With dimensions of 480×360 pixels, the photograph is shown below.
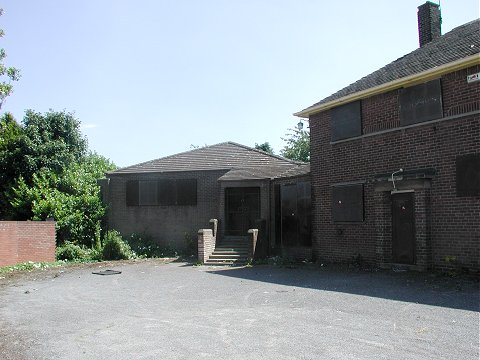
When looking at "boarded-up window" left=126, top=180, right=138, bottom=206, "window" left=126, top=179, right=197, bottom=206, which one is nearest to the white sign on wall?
"window" left=126, top=179, right=197, bottom=206

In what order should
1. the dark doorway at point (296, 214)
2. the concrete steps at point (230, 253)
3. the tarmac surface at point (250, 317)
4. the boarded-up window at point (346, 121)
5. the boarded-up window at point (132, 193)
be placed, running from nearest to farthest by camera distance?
the tarmac surface at point (250, 317), the boarded-up window at point (346, 121), the dark doorway at point (296, 214), the concrete steps at point (230, 253), the boarded-up window at point (132, 193)

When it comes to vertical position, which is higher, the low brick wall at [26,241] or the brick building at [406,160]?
the brick building at [406,160]

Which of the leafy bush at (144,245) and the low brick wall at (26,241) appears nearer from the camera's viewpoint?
the low brick wall at (26,241)

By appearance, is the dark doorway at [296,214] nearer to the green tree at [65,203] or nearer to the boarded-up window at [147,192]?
the boarded-up window at [147,192]

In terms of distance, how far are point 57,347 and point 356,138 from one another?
1066 centimetres

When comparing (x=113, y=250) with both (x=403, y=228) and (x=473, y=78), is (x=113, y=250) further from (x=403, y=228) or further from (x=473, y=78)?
(x=473, y=78)

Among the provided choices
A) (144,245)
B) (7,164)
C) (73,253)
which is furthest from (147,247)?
(7,164)

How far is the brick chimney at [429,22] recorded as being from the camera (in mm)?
16219

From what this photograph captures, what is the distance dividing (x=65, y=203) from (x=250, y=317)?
54.9 ft

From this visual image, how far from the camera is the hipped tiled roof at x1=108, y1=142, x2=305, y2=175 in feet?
72.4

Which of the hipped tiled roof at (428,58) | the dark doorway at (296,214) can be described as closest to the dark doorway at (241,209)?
the dark doorway at (296,214)

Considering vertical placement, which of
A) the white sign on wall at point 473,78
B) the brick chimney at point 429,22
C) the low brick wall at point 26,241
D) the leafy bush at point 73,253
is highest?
the brick chimney at point 429,22

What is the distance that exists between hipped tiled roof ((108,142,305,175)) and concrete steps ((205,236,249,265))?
4117 mm

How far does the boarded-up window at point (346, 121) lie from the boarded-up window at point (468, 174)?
3.66 metres
